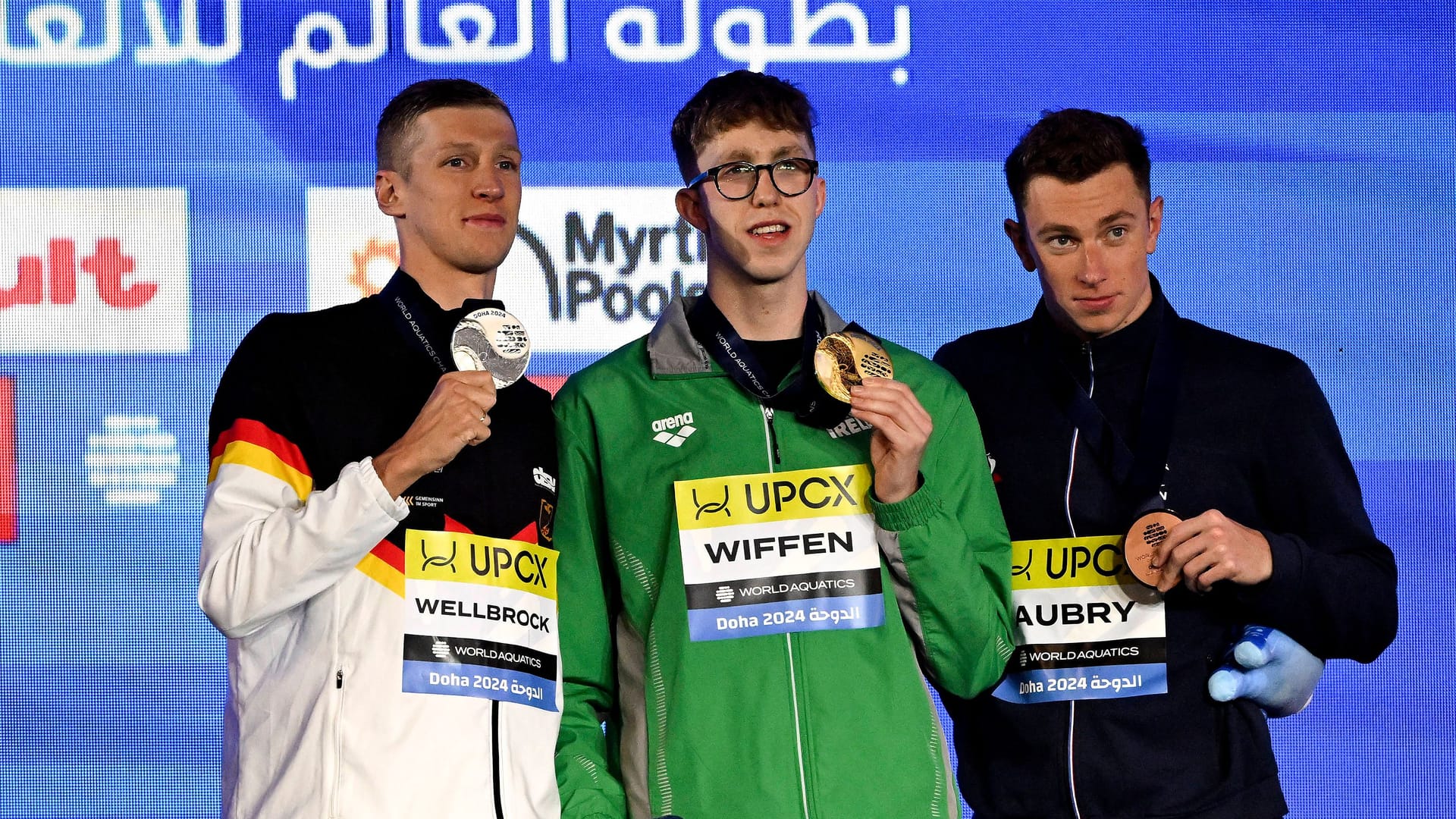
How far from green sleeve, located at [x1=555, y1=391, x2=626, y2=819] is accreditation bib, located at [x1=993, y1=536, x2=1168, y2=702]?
698mm

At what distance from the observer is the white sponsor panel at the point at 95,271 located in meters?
4.50

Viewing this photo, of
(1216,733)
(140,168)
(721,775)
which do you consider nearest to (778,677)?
(721,775)

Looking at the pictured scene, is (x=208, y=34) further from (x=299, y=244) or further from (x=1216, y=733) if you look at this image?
(x=1216, y=733)

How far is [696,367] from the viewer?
256 centimetres

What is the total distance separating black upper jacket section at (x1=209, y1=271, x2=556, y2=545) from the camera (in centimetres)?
238

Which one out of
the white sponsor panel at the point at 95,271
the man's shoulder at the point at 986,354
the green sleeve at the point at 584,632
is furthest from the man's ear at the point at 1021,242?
the white sponsor panel at the point at 95,271

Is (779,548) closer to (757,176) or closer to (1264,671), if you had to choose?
(757,176)

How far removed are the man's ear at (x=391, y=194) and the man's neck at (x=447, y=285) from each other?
10 cm

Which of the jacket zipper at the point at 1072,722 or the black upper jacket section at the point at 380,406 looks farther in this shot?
the jacket zipper at the point at 1072,722

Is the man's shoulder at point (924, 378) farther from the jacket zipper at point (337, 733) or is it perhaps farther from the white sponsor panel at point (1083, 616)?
the jacket zipper at point (337, 733)

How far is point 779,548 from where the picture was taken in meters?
2.46

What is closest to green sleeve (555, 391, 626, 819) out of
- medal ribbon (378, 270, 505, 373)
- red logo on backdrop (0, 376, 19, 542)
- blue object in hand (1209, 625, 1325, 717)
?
medal ribbon (378, 270, 505, 373)

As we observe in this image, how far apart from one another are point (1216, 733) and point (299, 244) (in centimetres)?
294

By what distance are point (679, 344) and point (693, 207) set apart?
239 millimetres
